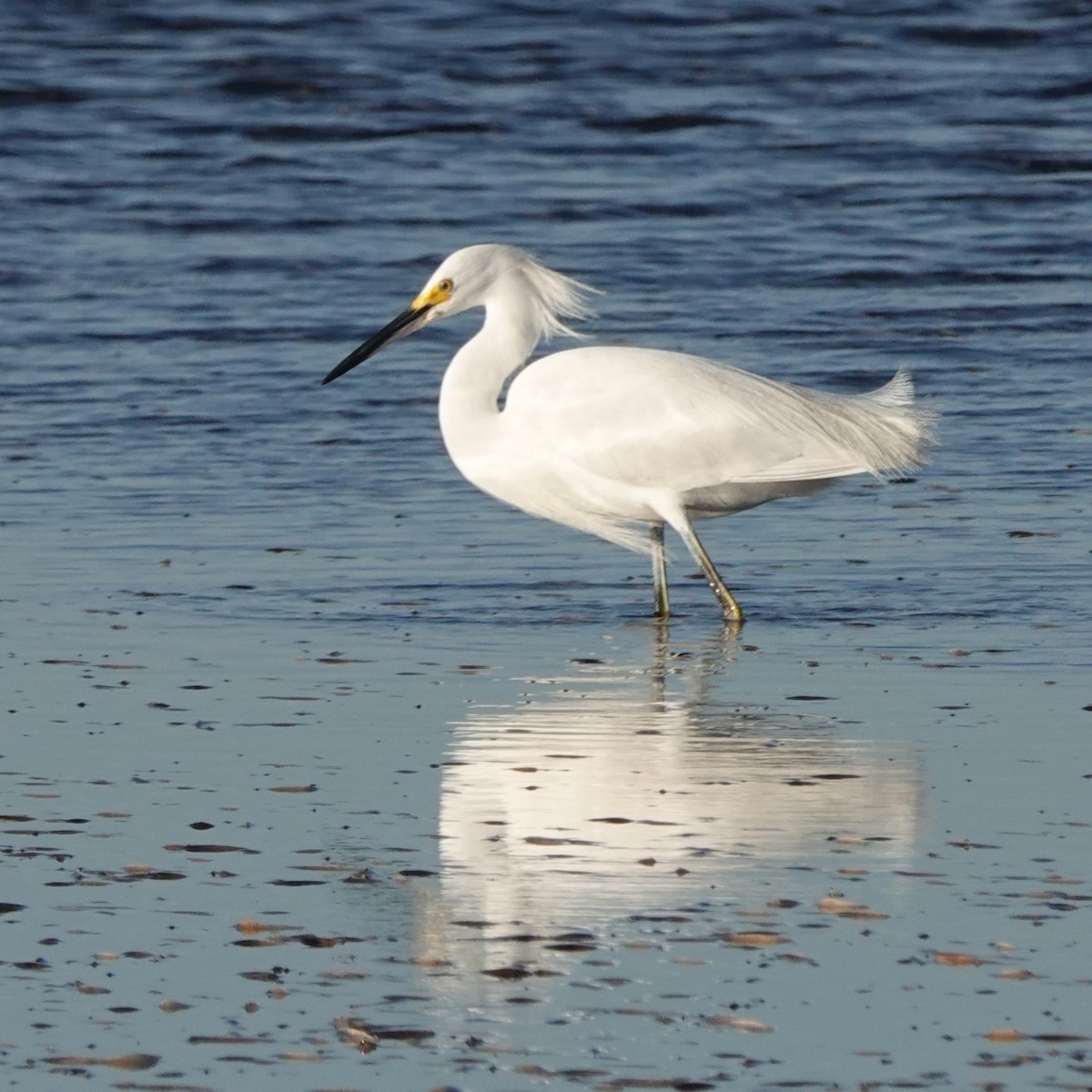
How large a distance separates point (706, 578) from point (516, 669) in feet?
4.59

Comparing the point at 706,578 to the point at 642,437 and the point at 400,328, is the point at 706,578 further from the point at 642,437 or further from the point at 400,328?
the point at 400,328

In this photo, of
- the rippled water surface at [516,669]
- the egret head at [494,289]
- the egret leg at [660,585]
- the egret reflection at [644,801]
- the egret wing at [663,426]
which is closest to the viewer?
the rippled water surface at [516,669]

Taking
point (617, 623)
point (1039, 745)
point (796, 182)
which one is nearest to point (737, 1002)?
point (1039, 745)

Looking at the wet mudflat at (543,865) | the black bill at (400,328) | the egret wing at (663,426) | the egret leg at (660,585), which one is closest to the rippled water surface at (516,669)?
the wet mudflat at (543,865)

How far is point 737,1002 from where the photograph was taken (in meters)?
4.73

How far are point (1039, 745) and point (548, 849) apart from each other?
1.68m

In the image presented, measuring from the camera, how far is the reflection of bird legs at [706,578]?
8.80 metres

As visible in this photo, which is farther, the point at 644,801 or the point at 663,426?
the point at 663,426

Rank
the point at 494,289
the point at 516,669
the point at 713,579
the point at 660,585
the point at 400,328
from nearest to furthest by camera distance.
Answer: the point at 516,669
the point at 713,579
the point at 660,585
the point at 494,289
the point at 400,328

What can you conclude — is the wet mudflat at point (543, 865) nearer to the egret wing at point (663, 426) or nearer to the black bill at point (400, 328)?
the egret wing at point (663, 426)

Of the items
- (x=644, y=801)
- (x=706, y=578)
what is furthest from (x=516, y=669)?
(x=644, y=801)

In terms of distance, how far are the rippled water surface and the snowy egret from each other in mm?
342

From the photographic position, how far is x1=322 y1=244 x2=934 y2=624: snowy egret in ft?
30.5

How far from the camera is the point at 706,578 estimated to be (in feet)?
30.0
